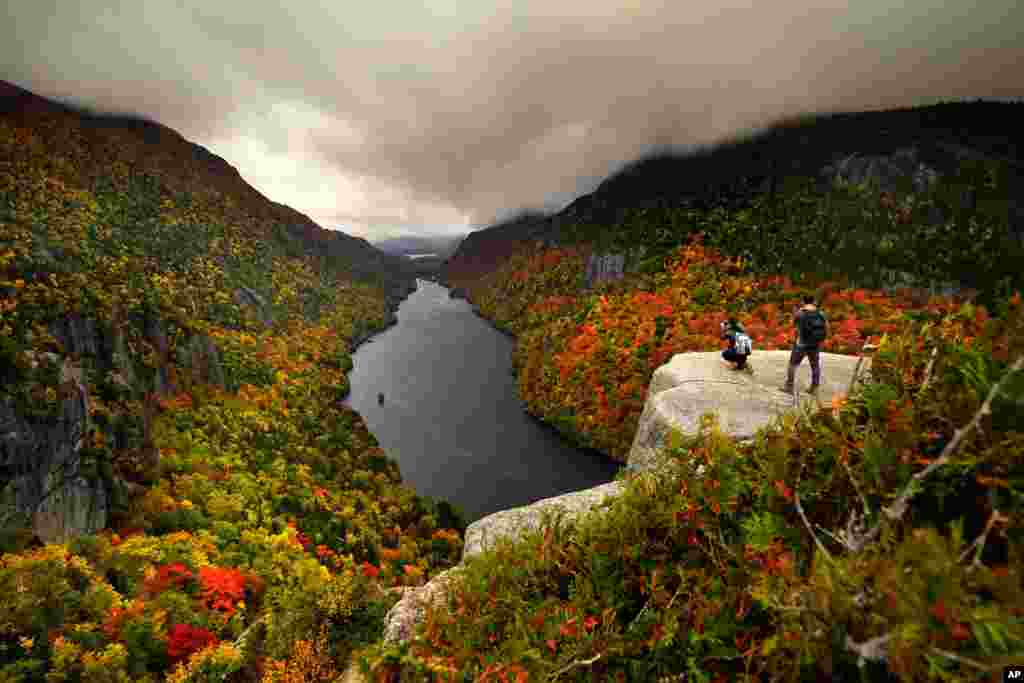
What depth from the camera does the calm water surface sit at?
193ft

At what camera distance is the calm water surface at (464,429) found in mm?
58750

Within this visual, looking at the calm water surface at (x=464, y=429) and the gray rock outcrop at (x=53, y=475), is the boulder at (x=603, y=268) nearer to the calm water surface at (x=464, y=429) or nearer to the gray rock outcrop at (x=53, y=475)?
the calm water surface at (x=464, y=429)

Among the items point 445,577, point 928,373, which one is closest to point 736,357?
point 928,373

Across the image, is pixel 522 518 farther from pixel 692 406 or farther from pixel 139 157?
pixel 139 157

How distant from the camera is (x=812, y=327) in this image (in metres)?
8.12

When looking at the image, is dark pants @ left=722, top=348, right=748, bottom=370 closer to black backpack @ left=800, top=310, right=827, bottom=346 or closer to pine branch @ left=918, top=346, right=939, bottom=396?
black backpack @ left=800, top=310, right=827, bottom=346

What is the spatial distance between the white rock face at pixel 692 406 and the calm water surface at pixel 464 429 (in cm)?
4636

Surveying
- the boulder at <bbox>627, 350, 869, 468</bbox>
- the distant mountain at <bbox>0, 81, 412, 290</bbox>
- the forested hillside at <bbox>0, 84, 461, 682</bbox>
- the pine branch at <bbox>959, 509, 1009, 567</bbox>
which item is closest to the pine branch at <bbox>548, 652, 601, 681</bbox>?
the pine branch at <bbox>959, 509, 1009, 567</bbox>

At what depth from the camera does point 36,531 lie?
25766 mm

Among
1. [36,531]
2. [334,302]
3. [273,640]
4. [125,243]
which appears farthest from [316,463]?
[334,302]

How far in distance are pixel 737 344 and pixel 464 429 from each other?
228ft

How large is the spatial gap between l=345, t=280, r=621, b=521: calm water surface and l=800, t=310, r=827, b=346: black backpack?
164ft

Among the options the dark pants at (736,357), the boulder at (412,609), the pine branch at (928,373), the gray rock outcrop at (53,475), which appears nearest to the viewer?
the pine branch at (928,373)

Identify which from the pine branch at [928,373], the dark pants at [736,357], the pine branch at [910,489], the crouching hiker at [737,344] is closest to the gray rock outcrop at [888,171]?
the crouching hiker at [737,344]
